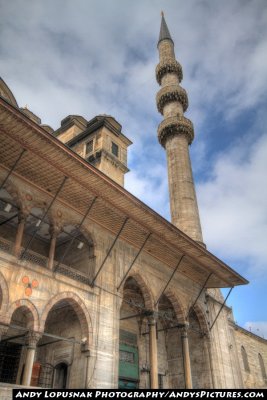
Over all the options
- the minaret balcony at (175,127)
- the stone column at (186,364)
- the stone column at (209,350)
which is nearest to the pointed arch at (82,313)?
the stone column at (186,364)

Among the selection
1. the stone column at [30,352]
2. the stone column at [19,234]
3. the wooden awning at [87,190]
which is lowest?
the stone column at [30,352]

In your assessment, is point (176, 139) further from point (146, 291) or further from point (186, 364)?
point (186, 364)

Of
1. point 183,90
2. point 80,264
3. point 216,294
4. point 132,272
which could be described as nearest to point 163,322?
point 216,294

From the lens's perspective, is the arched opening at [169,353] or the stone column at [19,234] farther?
the arched opening at [169,353]

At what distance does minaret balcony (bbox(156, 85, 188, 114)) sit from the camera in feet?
82.7

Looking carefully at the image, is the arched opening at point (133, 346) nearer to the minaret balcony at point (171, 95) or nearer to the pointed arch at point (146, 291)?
the pointed arch at point (146, 291)

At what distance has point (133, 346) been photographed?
16.0m

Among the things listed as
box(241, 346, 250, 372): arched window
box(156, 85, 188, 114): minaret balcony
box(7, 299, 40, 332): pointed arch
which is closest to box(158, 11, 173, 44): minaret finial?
box(156, 85, 188, 114): minaret balcony

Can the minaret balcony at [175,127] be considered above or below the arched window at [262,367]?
above

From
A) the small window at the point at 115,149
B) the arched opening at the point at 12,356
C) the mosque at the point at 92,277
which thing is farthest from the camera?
the small window at the point at 115,149

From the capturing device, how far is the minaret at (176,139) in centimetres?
2113

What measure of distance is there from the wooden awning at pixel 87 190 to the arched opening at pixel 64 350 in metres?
3.34

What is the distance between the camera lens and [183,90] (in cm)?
2578

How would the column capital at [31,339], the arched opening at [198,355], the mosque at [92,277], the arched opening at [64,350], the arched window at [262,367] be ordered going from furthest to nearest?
the arched window at [262,367]
the arched opening at [198,355]
the arched opening at [64,350]
the mosque at [92,277]
the column capital at [31,339]
